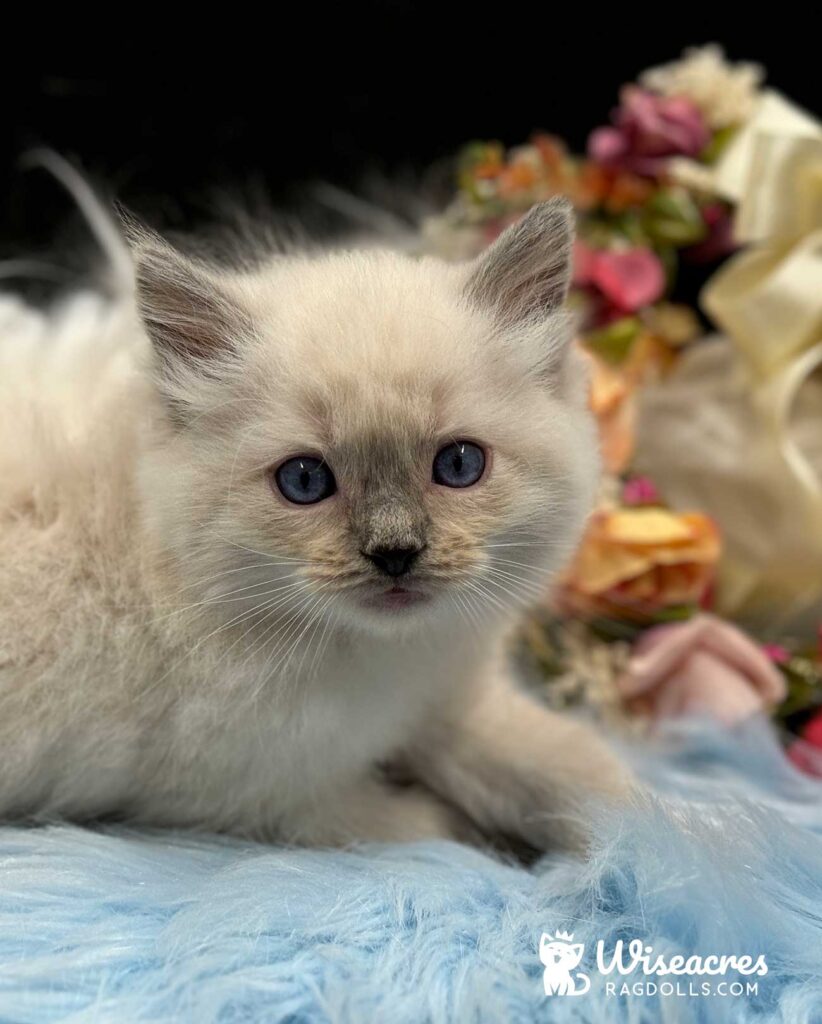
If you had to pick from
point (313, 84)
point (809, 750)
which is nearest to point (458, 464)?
point (809, 750)

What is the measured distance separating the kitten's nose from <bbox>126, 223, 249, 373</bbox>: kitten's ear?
8.2 inches

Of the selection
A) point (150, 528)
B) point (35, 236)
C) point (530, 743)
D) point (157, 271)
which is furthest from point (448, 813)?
point (35, 236)

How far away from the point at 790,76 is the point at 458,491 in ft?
4.38

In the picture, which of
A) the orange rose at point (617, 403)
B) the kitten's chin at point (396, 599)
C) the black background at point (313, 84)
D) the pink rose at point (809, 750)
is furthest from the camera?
the black background at point (313, 84)

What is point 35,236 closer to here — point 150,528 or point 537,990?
point 150,528

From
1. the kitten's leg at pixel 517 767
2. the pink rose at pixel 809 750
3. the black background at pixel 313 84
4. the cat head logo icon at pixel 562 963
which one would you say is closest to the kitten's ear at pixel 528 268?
the kitten's leg at pixel 517 767

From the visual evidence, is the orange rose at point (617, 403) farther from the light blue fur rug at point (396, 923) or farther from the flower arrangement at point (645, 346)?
the light blue fur rug at point (396, 923)

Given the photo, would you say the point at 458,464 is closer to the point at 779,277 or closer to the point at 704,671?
the point at 704,671

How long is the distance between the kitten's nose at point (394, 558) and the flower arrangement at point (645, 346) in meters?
0.45

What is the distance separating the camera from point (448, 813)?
0.94 m

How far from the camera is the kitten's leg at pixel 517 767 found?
862 mm

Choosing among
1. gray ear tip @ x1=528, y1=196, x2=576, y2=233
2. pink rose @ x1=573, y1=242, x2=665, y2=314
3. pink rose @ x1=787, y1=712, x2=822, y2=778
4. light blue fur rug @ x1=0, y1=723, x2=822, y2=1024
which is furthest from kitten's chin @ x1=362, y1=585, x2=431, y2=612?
pink rose @ x1=573, y1=242, x2=665, y2=314

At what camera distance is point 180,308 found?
802mm

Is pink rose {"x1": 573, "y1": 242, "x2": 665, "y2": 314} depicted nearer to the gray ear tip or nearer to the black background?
the black background
